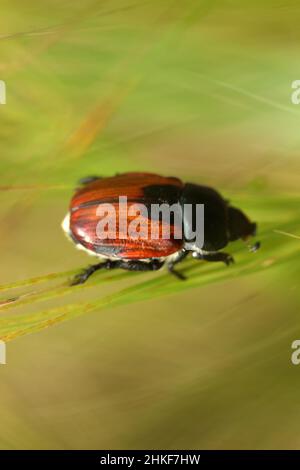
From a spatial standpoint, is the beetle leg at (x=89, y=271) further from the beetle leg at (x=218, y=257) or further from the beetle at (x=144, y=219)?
the beetle leg at (x=218, y=257)

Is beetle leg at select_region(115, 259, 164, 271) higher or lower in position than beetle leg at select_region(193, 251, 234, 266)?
lower

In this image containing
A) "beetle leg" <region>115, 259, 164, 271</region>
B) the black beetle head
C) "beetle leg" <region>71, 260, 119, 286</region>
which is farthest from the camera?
"beetle leg" <region>115, 259, 164, 271</region>

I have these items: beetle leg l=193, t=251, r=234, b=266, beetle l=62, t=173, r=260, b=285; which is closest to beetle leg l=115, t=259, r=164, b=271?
beetle l=62, t=173, r=260, b=285

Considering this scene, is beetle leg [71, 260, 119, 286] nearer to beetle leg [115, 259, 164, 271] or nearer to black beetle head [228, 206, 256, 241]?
beetle leg [115, 259, 164, 271]

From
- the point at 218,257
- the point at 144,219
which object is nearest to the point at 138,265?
the point at 144,219

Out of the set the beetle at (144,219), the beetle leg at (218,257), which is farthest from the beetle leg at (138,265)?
the beetle leg at (218,257)

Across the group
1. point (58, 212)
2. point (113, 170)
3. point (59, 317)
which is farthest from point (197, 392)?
point (58, 212)
